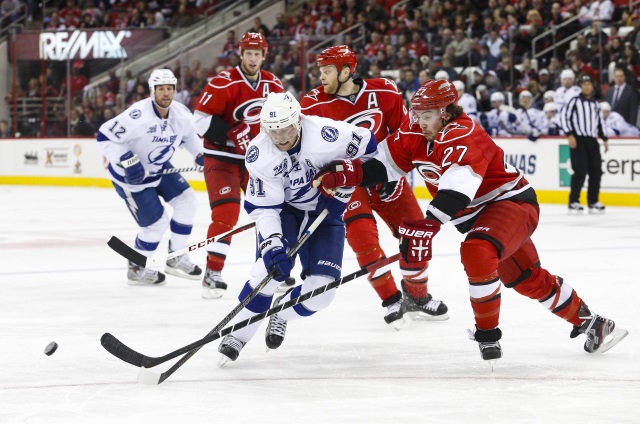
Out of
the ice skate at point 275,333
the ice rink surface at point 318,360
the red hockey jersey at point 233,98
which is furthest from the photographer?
the red hockey jersey at point 233,98

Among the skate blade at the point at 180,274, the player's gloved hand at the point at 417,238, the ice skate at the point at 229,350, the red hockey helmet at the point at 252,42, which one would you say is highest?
the red hockey helmet at the point at 252,42

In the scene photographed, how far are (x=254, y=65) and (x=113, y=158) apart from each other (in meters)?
1.03

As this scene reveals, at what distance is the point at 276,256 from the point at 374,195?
1181mm

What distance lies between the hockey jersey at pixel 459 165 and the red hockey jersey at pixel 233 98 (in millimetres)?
2068

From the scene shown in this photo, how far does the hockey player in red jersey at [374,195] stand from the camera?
5055mm

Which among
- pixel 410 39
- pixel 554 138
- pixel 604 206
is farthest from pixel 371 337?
pixel 410 39

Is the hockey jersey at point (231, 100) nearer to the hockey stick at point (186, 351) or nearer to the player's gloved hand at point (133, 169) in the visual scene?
the player's gloved hand at point (133, 169)

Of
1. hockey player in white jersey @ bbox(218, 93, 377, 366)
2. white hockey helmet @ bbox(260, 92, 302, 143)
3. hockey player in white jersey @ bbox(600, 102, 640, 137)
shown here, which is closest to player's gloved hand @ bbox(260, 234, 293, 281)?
hockey player in white jersey @ bbox(218, 93, 377, 366)

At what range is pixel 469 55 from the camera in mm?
13656

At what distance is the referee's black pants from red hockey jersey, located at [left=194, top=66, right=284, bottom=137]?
5.20m

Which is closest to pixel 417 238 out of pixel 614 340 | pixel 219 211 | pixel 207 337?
pixel 207 337

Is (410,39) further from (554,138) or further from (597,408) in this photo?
(597,408)

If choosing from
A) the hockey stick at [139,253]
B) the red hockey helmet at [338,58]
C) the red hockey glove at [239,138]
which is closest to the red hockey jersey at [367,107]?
the red hockey helmet at [338,58]

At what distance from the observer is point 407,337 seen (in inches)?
186
